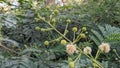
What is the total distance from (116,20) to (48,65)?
537 mm

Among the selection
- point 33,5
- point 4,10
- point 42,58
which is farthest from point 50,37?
point 4,10

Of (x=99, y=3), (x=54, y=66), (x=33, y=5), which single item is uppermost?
(x=33, y=5)

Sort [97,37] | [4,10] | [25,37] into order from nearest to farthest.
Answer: [97,37] → [25,37] → [4,10]

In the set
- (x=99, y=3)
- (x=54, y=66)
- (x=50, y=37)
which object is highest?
(x=99, y=3)

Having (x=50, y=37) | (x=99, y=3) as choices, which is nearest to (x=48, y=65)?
(x=50, y=37)

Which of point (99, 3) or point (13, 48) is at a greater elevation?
point (99, 3)

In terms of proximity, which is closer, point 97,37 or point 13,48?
point 97,37

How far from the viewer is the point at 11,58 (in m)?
1.16

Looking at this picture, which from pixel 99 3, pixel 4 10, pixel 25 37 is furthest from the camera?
pixel 4 10

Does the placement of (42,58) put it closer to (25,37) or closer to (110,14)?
(25,37)

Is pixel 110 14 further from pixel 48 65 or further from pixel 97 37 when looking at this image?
pixel 48 65

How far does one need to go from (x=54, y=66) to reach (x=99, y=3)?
65 centimetres

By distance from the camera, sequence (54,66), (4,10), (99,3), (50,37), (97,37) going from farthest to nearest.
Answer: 1. (4,10)
2. (99,3)
3. (50,37)
4. (97,37)
5. (54,66)

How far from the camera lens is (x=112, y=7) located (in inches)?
60.1
